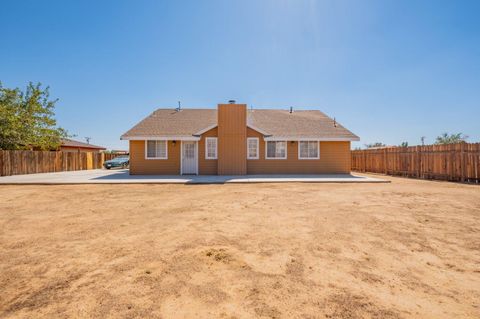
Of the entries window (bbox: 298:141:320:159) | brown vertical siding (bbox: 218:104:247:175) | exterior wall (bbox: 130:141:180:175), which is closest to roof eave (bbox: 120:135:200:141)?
exterior wall (bbox: 130:141:180:175)

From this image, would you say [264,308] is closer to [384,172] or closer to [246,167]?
[246,167]

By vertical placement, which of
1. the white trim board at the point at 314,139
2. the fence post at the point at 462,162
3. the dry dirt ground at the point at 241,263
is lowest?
the dry dirt ground at the point at 241,263

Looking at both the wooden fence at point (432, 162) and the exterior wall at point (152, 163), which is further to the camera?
the exterior wall at point (152, 163)

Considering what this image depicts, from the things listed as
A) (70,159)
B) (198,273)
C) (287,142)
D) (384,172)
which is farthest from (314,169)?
(70,159)

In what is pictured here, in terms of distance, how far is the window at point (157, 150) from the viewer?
15586 millimetres

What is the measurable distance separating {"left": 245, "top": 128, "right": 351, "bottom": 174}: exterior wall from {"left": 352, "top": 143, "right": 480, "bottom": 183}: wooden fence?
340 cm

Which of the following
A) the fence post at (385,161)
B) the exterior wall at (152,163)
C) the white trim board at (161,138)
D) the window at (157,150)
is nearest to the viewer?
the white trim board at (161,138)

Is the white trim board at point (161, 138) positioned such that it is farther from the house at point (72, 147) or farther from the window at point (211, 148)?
the house at point (72, 147)

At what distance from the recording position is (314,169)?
16.0 m

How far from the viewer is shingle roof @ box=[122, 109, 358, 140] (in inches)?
621

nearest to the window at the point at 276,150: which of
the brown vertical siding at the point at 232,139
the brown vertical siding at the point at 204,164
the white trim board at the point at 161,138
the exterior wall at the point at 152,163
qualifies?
the brown vertical siding at the point at 232,139

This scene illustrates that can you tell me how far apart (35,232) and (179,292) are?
3746mm

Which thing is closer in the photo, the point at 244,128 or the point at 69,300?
the point at 69,300

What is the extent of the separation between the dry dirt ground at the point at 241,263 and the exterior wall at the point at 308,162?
31.5 feet
